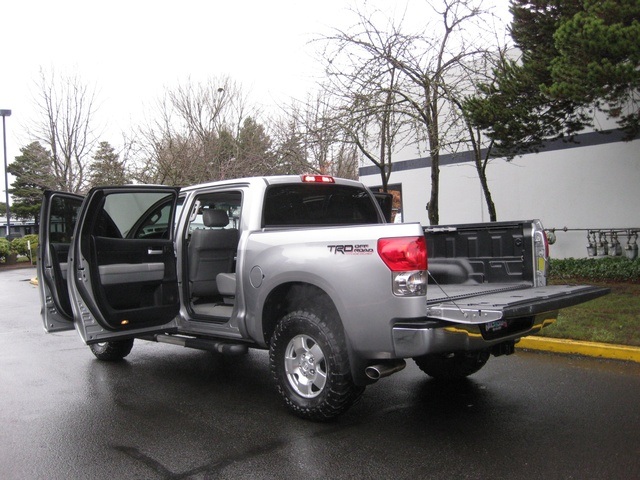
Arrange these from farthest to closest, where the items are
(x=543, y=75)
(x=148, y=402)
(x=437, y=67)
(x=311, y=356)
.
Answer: (x=437, y=67) < (x=543, y=75) < (x=148, y=402) < (x=311, y=356)

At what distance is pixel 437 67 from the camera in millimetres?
11180

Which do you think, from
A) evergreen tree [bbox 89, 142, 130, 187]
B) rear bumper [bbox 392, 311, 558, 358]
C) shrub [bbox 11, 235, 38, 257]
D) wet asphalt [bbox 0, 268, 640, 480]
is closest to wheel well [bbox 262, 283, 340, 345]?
rear bumper [bbox 392, 311, 558, 358]

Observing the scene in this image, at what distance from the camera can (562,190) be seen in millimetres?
14086

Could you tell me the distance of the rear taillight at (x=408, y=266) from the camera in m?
4.11

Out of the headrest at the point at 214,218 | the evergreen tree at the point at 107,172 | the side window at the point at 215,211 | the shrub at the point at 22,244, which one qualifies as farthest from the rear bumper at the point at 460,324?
the shrub at the point at 22,244

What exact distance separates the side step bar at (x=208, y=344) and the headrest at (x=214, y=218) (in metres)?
1.16

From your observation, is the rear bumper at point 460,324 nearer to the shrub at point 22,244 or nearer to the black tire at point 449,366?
the black tire at point 449,366

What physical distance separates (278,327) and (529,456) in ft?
7.06

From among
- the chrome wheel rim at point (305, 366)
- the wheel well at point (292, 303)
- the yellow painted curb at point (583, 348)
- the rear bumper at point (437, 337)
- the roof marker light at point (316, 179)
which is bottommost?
the yellow painted curb at point (583, 348)

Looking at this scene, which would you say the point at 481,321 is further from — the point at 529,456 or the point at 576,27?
the point at 576,27

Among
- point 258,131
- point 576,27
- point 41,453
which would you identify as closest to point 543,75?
point 576,27

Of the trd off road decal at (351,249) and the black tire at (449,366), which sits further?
the black tire at (449,366)

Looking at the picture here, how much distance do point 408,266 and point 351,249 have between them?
48 centimetres

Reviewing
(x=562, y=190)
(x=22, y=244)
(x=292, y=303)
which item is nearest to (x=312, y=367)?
(x=292, y=303)
